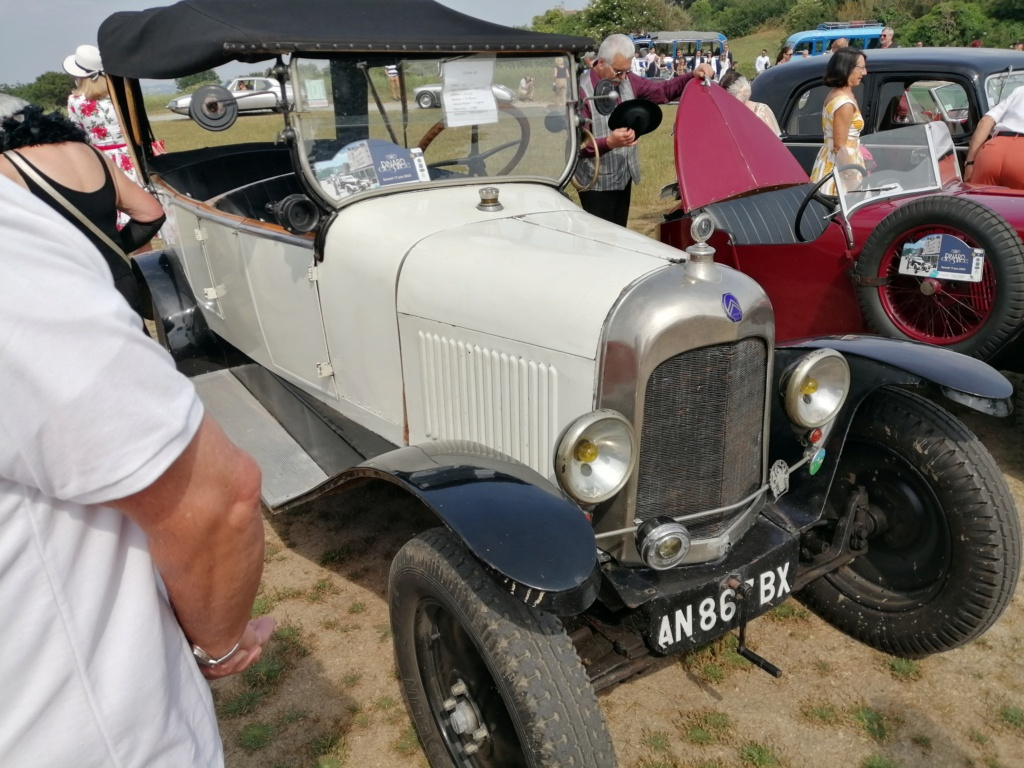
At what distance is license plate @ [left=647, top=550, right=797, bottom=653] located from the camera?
2.00m

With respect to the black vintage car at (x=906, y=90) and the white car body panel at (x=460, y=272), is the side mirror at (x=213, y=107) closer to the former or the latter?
the white car body panel at (x=460, y=272)

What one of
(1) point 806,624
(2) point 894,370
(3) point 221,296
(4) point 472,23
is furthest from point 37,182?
(1) point 806,624

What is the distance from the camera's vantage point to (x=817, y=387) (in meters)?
2.39

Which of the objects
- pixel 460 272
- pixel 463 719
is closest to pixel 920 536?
pixel 463 719

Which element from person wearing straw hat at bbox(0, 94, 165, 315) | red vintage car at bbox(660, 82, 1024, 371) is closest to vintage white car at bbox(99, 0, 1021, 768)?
person wearing straw hat at bbox(0, 94, 165, 315)

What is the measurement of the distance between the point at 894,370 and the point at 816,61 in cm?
477

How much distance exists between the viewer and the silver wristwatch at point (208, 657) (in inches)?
42.0

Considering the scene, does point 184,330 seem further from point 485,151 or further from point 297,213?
point 485,151

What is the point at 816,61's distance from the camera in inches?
246

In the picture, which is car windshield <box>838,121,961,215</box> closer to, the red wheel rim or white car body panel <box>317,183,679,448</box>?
the red wheel rim

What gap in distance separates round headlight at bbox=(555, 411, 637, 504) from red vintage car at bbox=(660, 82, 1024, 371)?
1966 mm

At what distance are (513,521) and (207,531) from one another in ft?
3.22

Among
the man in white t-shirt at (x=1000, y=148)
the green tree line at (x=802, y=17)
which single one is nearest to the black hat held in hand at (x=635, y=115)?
the man in white t-shirt at (x=1000, y=148)

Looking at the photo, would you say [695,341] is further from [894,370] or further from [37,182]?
[37,182]
